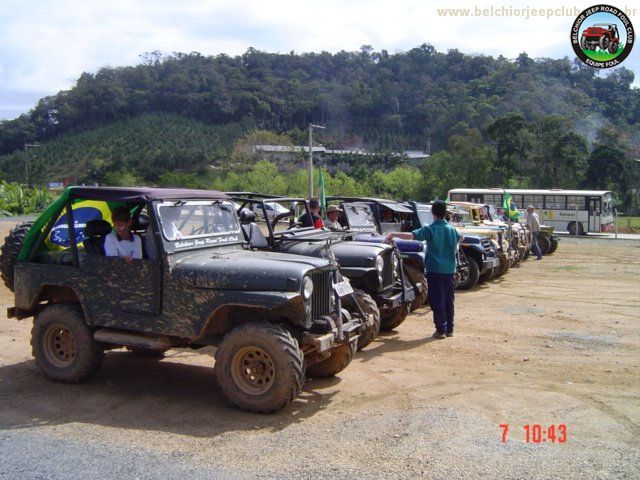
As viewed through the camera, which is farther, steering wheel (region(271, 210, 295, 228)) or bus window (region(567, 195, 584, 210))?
bus window (region(567, 195, 584, 210))

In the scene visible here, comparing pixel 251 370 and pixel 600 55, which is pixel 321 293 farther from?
pixel 600 55

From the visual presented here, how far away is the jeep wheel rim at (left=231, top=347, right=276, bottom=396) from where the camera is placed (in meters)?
5.74

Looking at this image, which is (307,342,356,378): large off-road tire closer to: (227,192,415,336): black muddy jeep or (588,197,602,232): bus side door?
(227,192,415,336): black muddy jeep

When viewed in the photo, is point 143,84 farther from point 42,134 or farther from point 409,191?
point 409,191

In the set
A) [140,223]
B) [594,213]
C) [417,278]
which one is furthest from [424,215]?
[594,213]

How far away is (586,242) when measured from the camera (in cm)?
2967

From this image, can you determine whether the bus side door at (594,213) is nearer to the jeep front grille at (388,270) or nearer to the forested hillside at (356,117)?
the forested hillside at (356,117)

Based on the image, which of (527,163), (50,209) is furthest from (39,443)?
(527,163)

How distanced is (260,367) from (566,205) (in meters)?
32.1

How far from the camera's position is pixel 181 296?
5.99 metres

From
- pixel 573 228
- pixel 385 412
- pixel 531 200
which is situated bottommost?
pixel 385 412

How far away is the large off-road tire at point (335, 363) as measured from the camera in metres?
6.66

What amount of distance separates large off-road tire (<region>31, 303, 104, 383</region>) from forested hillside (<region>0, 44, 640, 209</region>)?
45.3 meters

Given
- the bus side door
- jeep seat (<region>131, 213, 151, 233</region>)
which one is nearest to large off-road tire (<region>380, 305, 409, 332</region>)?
jeep seat (<region>131, 213, 151, 233</region>)
